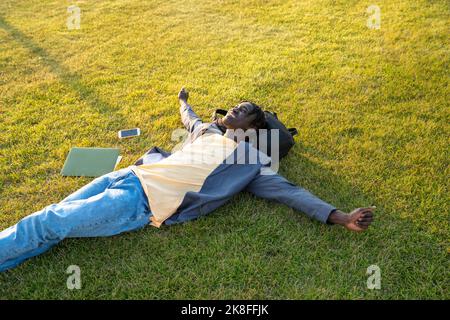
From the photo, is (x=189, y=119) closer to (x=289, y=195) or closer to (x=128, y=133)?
(x=128, y=133)

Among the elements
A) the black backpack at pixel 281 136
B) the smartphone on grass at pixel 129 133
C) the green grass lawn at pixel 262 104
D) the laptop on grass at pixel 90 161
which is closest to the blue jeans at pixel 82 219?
the green grass lawn at pixel 262 104

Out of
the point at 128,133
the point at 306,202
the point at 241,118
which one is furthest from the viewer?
the point at 128,133

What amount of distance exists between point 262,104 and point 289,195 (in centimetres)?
205

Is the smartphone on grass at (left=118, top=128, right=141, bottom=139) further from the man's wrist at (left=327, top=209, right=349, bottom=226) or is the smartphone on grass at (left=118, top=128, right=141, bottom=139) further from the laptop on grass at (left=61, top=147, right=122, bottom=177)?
the man's wrist at (left=327, top=209, right=349, bottom=226)

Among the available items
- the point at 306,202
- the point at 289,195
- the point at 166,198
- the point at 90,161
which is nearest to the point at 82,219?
the point at 166,198

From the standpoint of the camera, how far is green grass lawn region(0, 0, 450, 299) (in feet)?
10.8

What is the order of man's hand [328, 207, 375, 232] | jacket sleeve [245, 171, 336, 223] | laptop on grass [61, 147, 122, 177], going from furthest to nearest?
laptop on grass [61, 147, 122, 177] < jacket sleeve [245, 171, 336, 223] < man's hand [328, 207, 375, 232]

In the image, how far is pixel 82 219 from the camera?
3.37 m

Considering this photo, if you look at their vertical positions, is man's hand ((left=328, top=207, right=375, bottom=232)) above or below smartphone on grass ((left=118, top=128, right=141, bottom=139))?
below

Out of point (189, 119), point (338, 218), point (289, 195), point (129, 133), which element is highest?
point (189, 119)

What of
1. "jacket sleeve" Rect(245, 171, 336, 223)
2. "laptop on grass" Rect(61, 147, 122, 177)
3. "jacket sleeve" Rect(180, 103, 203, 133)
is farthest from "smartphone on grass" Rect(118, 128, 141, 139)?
"jacket sleeve" Rect(245, 171, 336, 223)

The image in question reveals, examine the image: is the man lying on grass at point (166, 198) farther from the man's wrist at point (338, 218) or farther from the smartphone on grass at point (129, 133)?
the smartphone on grass at point (129, 133)

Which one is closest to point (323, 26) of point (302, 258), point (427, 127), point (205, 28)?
point (205, 28)
